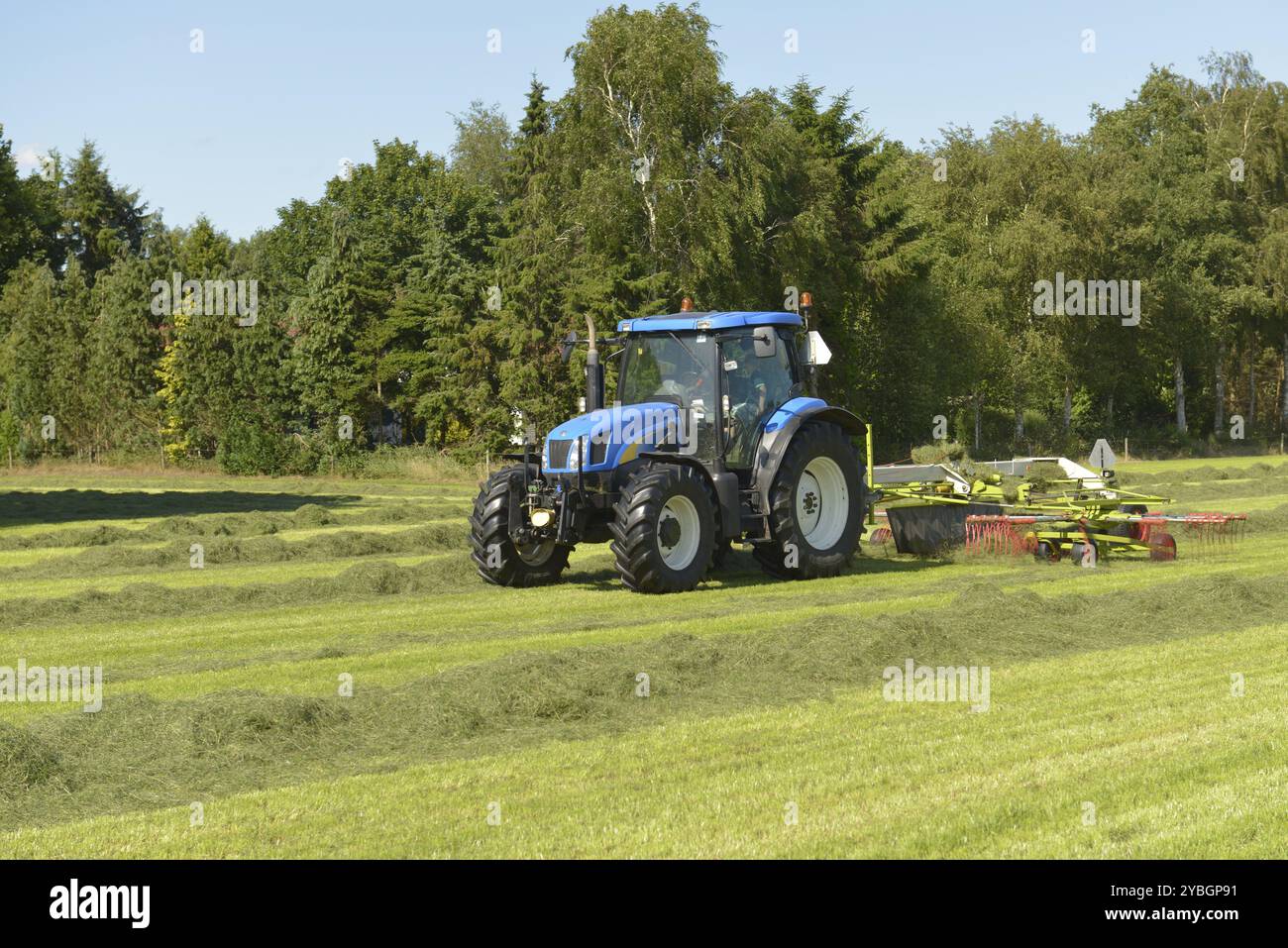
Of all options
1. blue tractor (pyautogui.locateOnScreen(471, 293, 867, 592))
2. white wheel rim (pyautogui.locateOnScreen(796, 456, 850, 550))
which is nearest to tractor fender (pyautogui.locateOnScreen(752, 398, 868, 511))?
blue tractor (pyautogui.locateOnScreen(471, 293, 867, 592))

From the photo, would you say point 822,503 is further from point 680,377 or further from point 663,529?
point 663,529

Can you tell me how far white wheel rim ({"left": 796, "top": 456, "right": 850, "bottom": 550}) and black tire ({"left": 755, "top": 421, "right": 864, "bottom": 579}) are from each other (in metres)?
0.01

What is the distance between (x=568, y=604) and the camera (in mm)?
13734

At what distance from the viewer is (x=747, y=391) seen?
49.6 ft

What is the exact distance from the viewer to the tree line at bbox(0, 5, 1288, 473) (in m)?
36.0

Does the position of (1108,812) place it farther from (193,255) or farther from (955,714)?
(193,255)

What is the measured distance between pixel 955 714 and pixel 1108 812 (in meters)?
2.19

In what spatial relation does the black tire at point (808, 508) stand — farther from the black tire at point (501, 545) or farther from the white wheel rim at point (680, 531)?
the black tire at point (501, 545)

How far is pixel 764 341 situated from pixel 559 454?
228 centimetres

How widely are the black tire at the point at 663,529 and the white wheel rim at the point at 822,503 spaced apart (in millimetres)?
1521

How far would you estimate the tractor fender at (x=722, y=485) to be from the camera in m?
14.5

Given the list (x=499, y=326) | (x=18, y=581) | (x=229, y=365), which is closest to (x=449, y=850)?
(x=18, y=581)

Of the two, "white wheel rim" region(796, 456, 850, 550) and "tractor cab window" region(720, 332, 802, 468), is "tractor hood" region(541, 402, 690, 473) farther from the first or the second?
"white wheel rim" region(796, 456, 850, 550)
